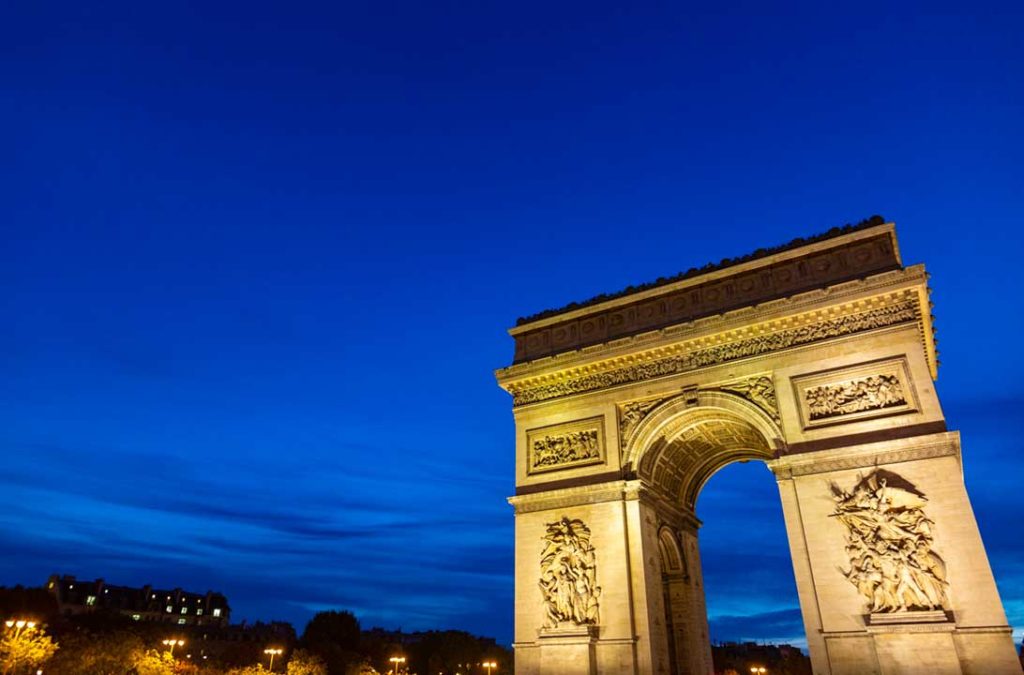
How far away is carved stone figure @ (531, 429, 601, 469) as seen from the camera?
20188mm

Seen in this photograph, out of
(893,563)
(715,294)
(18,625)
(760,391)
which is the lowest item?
(18,625)

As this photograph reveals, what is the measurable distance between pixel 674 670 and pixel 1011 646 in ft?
32.7

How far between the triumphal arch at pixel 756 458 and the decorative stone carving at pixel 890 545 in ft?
0.13

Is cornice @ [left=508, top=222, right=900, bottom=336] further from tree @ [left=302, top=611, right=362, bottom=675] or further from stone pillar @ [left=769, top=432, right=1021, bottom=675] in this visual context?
tree @ [left=302, top=611, right=362, bottom=675]

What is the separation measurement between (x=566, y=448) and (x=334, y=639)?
52.0 m

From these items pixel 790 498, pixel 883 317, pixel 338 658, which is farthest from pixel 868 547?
pixel 338 658

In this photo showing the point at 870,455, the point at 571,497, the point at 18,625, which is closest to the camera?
the point at 870,455

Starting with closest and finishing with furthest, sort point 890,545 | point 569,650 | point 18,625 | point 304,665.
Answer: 1. point 890,545
2. point 569,650
3. point 18,625
4. point 304,665

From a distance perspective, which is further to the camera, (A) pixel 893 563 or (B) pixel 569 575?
(B) pixel 569 575

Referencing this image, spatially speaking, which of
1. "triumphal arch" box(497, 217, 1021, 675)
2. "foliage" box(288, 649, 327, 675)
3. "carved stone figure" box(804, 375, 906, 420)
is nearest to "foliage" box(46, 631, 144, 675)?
"foliage" box(288, 649, 327, 675)

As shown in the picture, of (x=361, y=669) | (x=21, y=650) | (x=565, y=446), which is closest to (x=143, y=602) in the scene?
(x=361, y=669)

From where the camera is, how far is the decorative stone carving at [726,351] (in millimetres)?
17234

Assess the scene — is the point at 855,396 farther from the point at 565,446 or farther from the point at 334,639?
the point at 334,639

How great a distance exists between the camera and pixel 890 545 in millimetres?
15188
